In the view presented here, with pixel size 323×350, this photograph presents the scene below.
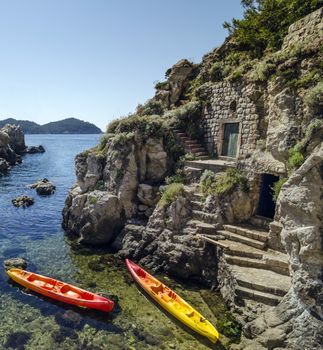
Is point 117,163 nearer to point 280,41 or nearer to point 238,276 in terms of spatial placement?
point 238,276

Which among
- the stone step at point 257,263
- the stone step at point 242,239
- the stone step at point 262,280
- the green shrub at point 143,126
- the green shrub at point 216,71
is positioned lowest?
the stone step at point 262,280

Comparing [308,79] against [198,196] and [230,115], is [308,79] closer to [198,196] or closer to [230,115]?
[230,115]

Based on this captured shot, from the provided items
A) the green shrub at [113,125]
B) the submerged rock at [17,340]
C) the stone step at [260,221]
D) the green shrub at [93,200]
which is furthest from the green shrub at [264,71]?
the submerged rock at [17,340]

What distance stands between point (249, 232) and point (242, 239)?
19.6 inches

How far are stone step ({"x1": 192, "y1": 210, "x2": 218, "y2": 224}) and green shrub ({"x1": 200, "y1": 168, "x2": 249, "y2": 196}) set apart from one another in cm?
114

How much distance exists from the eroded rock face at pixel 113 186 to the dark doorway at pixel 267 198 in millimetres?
6695

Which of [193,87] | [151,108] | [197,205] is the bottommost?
[197,205]

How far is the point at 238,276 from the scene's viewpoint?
13.0 metres

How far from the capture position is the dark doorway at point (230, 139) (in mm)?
19531

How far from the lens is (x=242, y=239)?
1514 centimetres

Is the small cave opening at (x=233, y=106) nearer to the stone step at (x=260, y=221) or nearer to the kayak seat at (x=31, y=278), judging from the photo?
the stone step at (x=260, y=221)

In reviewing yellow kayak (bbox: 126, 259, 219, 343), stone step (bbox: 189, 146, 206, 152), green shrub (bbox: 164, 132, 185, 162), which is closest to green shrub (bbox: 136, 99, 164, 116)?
A: green shrub (bbox: 164, 132, 185, 162)

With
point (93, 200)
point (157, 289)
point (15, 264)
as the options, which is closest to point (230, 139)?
point (93, 200)

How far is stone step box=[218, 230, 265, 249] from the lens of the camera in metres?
14.6
